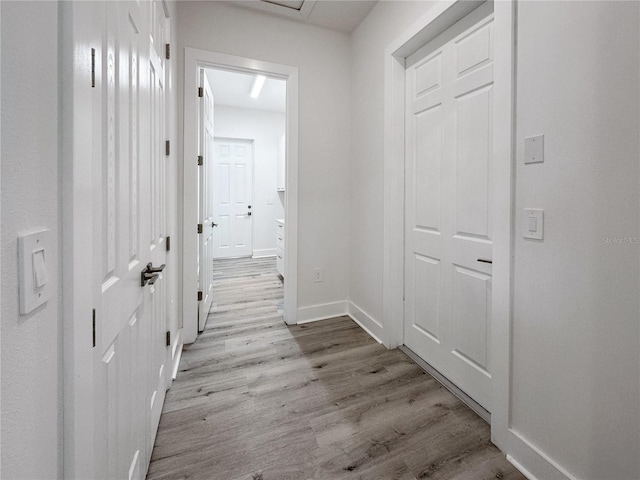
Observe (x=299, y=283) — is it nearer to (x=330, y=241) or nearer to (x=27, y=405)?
(x=330, y=241)

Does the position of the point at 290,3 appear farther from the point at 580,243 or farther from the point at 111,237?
the point at 580,243

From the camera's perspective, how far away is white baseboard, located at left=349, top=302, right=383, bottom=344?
2365 millimetres

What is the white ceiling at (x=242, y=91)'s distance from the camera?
153 inches

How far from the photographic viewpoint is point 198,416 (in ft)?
4.99

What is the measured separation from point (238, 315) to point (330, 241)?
3.74 feet

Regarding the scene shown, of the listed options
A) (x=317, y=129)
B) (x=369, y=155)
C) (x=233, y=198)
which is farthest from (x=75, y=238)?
(x=233, y=198)

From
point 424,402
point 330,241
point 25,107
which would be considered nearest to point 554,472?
point 424,402

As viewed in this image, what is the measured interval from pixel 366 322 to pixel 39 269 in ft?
7.75

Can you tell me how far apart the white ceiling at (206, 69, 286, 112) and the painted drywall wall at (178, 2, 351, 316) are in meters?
1.11

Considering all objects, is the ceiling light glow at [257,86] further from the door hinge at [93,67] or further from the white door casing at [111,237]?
the door hinge at [93,67]

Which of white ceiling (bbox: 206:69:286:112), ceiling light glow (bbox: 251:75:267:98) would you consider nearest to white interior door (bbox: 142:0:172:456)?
white ceiling (bbox: 206:69:286:112)

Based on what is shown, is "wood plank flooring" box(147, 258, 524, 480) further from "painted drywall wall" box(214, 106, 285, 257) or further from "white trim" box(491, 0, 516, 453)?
"painted drywall wall" box(214, 106, 285, 257)

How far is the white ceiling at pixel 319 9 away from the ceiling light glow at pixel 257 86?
4.68 ft

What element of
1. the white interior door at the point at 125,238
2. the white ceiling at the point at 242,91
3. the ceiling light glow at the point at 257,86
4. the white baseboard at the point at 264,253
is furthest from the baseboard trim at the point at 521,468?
the white baseboard at the point at 264,253
